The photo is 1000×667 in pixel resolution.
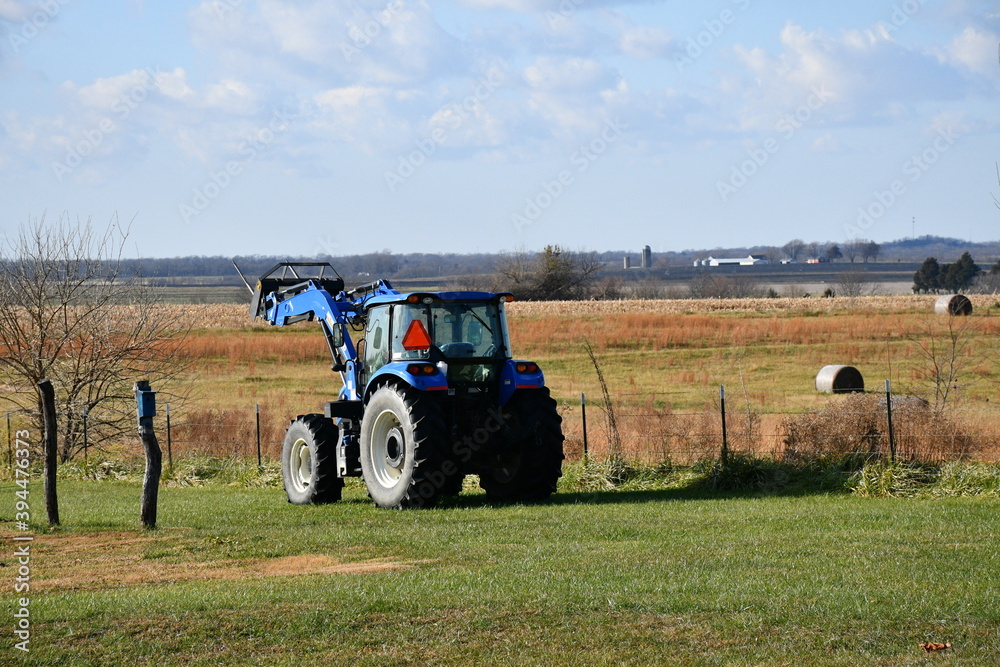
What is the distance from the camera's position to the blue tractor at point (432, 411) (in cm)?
1372

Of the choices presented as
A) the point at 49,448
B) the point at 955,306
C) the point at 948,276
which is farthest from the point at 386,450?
the point at 948,276

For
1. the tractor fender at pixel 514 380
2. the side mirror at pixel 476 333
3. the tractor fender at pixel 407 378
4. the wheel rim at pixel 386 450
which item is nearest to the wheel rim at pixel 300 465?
the wheel rim at pixel 386 450

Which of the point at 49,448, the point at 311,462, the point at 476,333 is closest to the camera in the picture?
the point at 49,448

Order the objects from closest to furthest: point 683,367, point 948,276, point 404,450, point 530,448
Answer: point 404,450 < point 530,448 < point 683,367 < point 948,276

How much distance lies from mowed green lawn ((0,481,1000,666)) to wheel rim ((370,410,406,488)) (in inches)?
41.9

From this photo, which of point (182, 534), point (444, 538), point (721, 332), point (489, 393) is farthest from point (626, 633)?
point (721, 332)

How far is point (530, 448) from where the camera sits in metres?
14.4

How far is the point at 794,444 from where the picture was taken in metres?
16.4

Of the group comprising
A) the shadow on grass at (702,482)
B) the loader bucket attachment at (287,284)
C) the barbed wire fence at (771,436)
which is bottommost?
the shadow on grass at (702,482)

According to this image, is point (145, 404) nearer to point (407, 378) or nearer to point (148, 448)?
point (148, 448)

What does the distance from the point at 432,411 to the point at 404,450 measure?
72 centimetres

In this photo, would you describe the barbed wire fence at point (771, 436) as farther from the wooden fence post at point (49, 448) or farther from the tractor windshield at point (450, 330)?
the wooden fence post at point (49, 448)

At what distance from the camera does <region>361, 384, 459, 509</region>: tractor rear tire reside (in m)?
13.5

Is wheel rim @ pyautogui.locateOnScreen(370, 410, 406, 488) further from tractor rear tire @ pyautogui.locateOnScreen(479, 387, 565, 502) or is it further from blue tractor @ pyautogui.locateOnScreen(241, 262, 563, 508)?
tractor rear tire @ pyautogui.locateOnScreen(479, 387, 565, 502)
